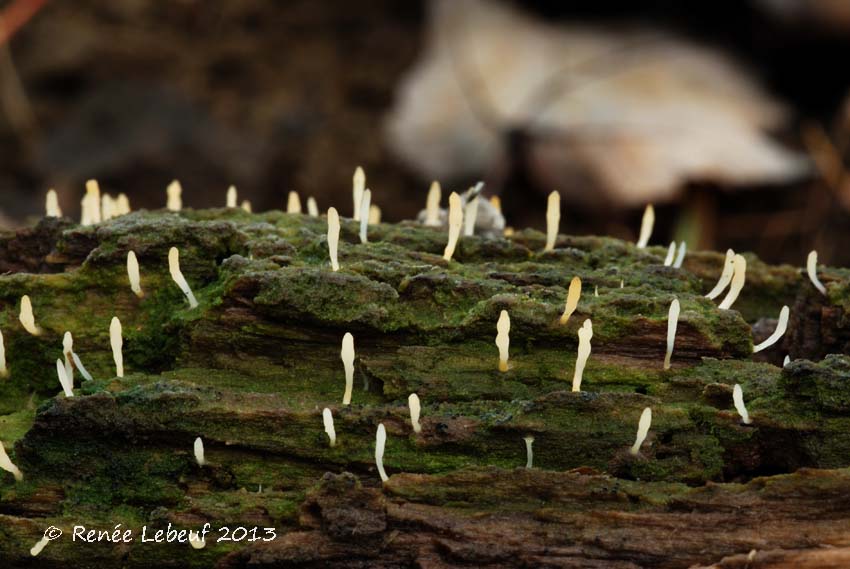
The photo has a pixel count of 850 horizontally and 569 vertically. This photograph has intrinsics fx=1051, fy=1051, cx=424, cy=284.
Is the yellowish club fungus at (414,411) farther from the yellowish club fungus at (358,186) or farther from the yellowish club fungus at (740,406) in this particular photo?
the yellowish club fungus at (358,186)

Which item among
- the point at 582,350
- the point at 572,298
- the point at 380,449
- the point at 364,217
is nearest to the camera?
the point at 380,449

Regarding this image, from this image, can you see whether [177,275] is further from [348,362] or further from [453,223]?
[453,223]

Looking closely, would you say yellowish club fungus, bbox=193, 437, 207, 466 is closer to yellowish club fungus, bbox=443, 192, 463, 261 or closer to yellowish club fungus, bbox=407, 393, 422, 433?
yellowish club fungus, bbox=407, 393, 422, 433

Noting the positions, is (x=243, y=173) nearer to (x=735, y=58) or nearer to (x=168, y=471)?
(x=735, y=58)

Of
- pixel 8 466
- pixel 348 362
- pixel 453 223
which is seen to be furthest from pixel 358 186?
pixel 8 466

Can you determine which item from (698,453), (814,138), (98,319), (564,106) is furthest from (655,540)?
(814,138)
